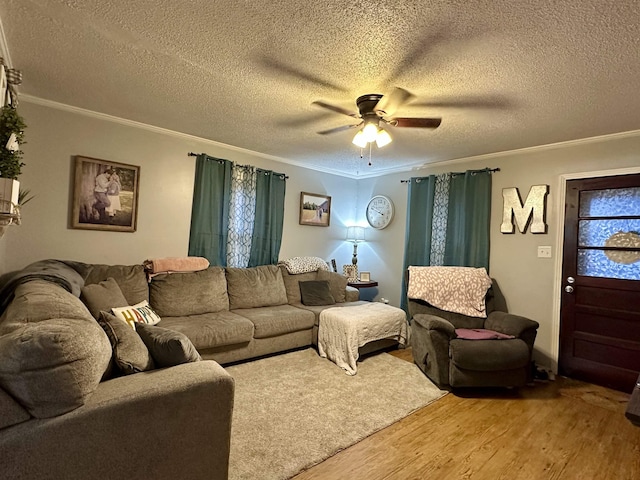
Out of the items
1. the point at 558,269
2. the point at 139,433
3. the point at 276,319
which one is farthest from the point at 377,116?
the point at 558,269

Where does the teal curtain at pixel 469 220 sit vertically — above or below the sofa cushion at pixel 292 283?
above

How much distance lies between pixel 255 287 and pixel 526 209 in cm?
323

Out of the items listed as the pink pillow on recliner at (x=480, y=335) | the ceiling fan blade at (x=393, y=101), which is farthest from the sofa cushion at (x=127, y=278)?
the pink pillow on recliner at (x=480, y=335)

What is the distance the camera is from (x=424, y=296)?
12.1 feet

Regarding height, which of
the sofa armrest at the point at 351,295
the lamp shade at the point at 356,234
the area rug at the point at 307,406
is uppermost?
the lamp shade at the point at 356,234

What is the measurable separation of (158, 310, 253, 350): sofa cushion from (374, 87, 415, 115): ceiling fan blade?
2.32m

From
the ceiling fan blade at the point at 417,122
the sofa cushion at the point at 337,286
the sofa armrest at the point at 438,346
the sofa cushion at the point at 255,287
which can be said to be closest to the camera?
the ceiling fan blade at the point at 417,122

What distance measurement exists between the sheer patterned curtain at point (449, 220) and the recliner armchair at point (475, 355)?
100 cm

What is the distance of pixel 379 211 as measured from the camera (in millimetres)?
5344

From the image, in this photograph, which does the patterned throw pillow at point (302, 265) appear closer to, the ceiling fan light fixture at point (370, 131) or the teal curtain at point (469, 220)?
the teal curtain at point (469, 220)

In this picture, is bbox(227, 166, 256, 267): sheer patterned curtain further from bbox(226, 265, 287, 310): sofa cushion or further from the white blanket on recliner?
the white blanket on recliner

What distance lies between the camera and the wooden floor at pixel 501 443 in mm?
1962

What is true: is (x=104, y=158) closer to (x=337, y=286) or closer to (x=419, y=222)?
(x=337, y=286)

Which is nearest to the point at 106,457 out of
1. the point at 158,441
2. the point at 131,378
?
the point at 158,441
